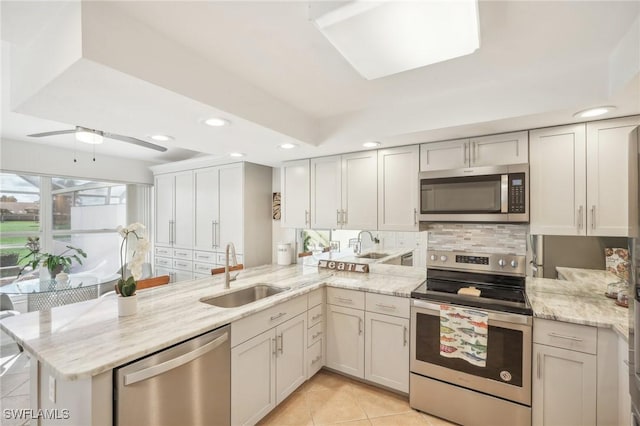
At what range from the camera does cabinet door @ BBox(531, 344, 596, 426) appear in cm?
170

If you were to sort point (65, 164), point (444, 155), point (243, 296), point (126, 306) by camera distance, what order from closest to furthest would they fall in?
1. point (126, 306)
2. point (444, 155)
3. point (243, 296)
4. point (65, 164)

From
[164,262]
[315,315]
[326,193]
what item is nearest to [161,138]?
[326,193]

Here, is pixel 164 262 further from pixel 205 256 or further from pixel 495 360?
pixel 495 360

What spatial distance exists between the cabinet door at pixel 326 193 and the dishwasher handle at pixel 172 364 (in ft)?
5.32

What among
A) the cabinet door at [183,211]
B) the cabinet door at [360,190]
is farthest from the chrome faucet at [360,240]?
the cabinet door at [183,211]

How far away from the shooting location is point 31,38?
1461 mm

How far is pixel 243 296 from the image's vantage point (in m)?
2.57

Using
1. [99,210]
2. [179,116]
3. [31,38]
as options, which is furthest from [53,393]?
[99,210]

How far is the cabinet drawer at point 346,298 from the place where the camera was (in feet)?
8.19

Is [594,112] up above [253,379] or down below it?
above

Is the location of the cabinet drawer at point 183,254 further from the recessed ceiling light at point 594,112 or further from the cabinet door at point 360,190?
the recessed ceiling light at point 594,112

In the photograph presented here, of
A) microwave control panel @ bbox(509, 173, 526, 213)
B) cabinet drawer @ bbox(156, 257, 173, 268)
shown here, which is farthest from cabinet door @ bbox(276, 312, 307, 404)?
cabinet drawer @ bbox(156, 257, 173, 268)

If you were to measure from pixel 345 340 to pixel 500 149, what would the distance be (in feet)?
6.68

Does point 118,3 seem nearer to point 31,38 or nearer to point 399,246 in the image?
point 31,38
